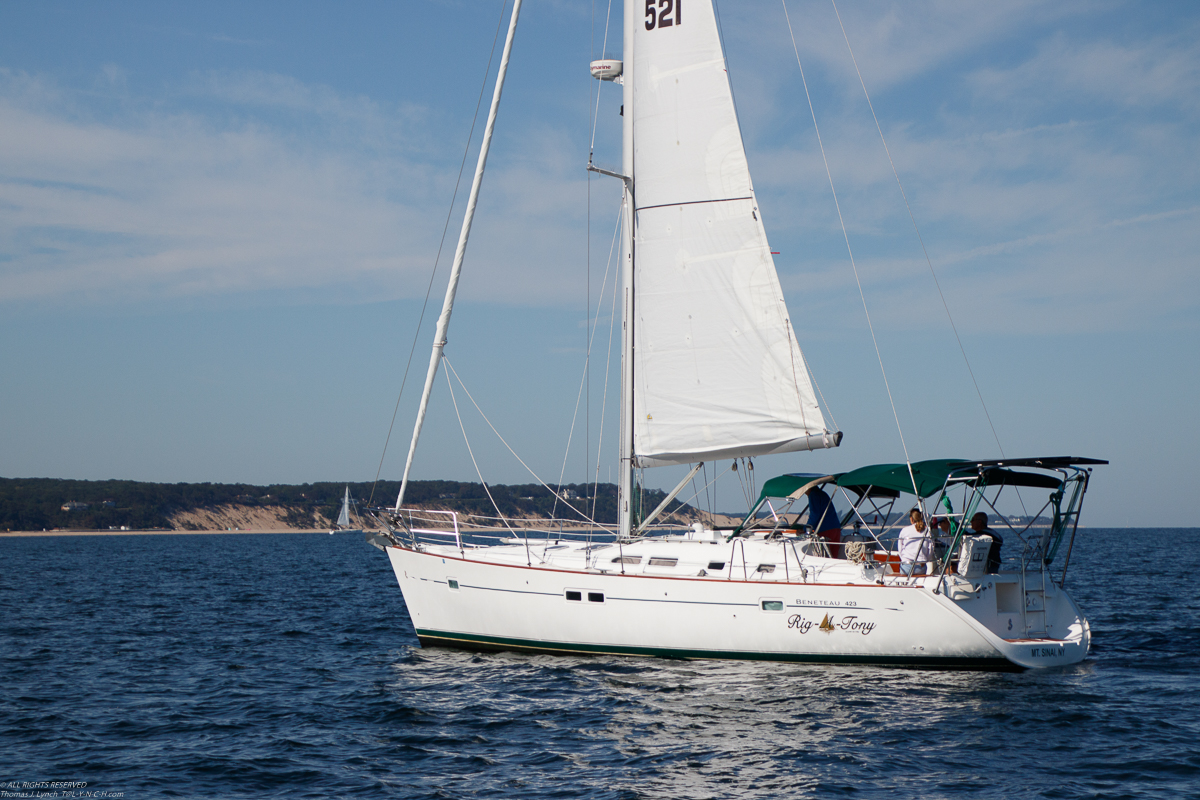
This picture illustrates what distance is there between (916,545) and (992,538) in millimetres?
1281

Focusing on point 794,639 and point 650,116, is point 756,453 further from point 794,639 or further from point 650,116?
point 650,116

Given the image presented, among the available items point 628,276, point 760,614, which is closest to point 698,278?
point 628,276

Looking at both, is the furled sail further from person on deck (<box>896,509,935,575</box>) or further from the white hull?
person on deck (<box>896,509,935,575</box>)

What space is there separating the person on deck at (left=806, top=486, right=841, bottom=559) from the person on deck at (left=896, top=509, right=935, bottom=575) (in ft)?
4.27

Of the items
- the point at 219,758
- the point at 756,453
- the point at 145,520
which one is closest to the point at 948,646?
the point at 756,453

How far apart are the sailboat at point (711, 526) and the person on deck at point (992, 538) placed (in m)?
0.05

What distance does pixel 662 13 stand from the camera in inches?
639

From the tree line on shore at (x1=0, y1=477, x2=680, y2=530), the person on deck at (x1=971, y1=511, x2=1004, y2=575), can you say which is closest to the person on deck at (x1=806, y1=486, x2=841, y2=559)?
the person on deck at (x1=971, y1=511, x2=1004, y2=575)

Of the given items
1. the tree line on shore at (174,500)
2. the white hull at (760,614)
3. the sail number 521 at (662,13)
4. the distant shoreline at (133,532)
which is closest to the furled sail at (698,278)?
the sail number 521 at (662,13)

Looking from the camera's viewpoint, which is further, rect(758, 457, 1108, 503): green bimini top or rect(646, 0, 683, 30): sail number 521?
rect(646, 0, 683, 30): sail number 521

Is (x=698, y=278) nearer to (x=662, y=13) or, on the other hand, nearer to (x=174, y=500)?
(x=662, y=13)

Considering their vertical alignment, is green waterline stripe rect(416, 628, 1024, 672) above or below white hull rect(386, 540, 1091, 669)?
below

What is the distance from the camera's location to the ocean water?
9.25 metres

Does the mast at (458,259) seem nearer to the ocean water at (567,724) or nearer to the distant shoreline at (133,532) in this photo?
the ocean water at (567,724)
